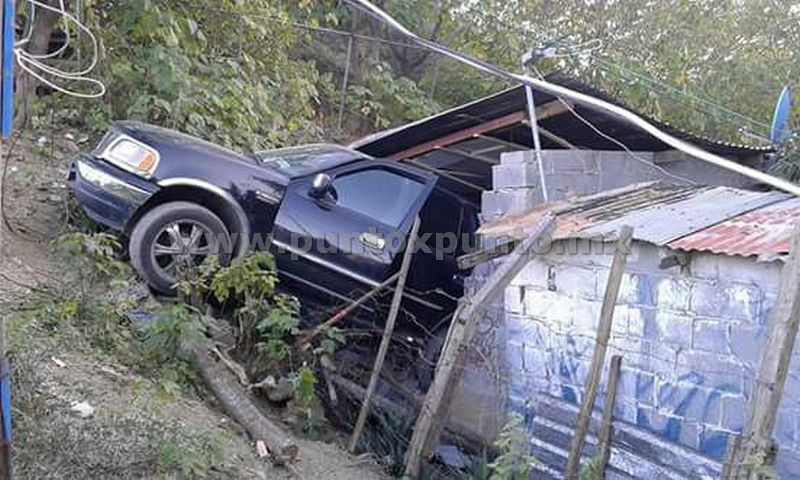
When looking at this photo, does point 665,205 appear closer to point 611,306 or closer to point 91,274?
point 611,306

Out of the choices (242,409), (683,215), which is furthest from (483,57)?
(242,409)

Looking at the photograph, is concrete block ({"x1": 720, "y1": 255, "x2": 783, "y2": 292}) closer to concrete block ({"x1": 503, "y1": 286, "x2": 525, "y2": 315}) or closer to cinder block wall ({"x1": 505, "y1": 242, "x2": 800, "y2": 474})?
cinder block wall ({"x1": 505, "y1": 242, "x2": 800, "y2": 474})

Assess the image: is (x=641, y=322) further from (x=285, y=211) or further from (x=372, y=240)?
(x=285, y=211)

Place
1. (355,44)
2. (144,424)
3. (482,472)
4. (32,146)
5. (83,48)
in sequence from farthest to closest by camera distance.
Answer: (355,44) < (83,48) < (32,146) < (482,472) < (144,424)

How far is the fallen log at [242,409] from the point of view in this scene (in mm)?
5441

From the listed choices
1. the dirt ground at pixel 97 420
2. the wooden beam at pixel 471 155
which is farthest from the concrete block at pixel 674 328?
the wooden beam at pixel 471 155

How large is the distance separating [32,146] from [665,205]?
644 cm

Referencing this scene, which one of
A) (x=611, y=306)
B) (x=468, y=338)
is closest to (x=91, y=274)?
(x=468, y=338)

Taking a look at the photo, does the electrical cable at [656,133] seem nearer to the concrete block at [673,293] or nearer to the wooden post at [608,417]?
the concrete block at [673,293]

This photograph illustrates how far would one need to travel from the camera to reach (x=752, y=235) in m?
4.79

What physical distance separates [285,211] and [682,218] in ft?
10.7

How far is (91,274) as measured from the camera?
6.21 m

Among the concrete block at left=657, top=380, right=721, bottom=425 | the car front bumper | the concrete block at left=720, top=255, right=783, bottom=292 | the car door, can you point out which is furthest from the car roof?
the concrete block at left=720, top=255, right=783, bottom=292

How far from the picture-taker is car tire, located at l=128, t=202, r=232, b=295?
6.52 metres
